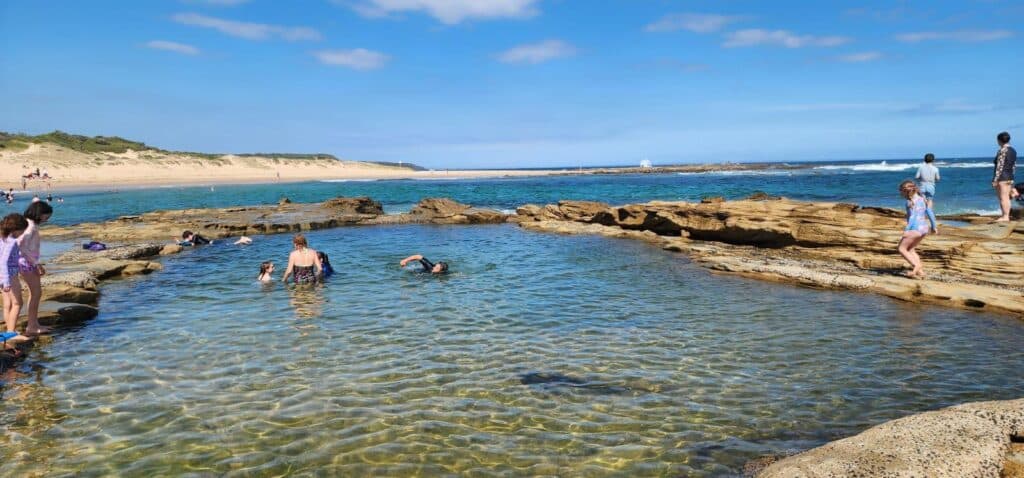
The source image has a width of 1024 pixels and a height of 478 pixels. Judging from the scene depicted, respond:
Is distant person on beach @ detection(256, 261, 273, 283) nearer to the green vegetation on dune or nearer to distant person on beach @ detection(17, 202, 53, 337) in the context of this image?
distant person on beach @ detection(17, 202, 53, 337)

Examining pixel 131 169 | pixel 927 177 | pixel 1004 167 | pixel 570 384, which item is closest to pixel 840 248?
pixel 927 177

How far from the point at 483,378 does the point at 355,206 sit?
31.1 m

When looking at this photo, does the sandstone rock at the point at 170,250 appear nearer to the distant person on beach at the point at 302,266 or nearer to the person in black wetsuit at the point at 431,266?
the distant person on beach at the point at 302,266

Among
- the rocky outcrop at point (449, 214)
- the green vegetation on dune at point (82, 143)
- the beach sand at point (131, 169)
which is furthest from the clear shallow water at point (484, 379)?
the green vegetation on dune at point (82, 143)

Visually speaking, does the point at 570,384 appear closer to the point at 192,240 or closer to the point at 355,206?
the point at 192,240

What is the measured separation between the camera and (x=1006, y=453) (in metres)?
4.88

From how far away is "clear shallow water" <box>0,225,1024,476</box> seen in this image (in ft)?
19.7

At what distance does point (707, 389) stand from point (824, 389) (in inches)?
59.9

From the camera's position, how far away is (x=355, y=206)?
122 ft

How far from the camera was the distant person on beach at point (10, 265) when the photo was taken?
30.1 feet

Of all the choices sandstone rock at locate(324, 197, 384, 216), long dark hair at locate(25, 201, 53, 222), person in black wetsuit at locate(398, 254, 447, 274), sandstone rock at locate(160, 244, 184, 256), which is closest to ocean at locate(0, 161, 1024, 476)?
person in black wetsuit at locate(398, 254, 447, 274)

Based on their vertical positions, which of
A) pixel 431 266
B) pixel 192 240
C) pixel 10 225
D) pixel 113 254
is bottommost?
pixel 431 266

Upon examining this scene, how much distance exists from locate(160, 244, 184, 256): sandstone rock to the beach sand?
54153mm

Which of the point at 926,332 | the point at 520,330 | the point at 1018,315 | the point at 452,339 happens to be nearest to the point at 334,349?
the point at 452,339
